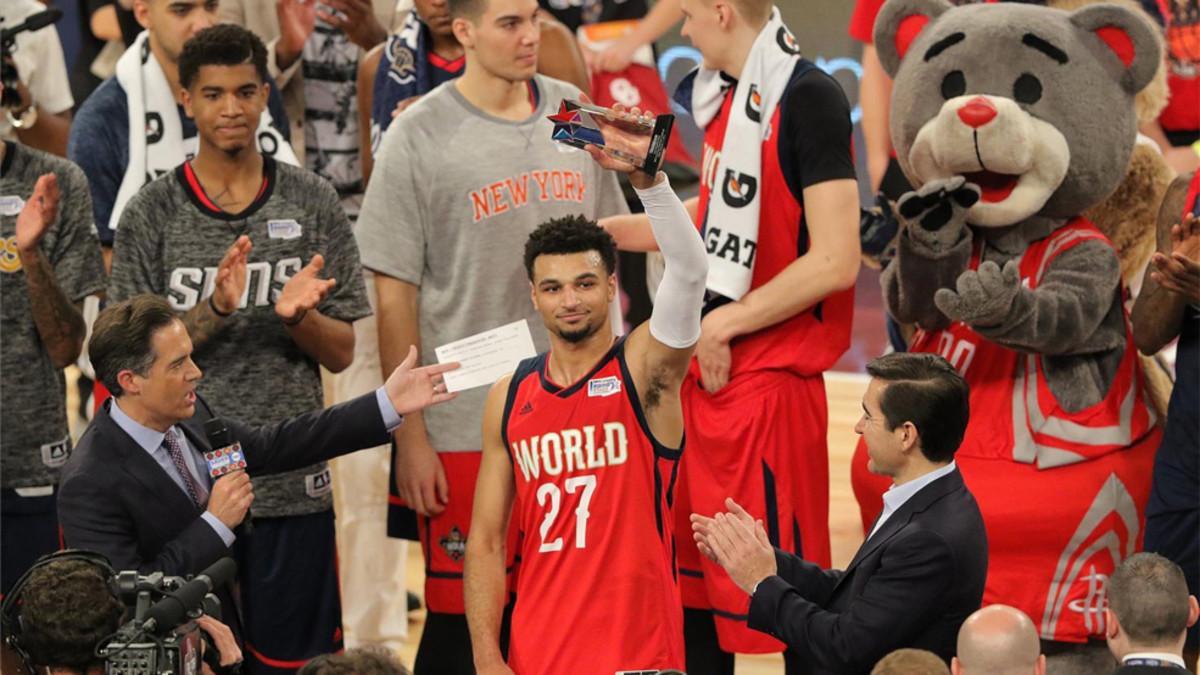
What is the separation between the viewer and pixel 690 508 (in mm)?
4672

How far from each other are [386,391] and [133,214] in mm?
877

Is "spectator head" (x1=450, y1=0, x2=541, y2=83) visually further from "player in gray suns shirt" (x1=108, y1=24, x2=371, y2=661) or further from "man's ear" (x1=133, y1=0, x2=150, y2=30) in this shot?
"man's ear" (x1=133, y1=0, x2=150, y2=30)

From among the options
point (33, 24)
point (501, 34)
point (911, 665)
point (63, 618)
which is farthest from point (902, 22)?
point (63, 618)

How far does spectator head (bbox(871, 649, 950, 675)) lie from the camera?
119 inches

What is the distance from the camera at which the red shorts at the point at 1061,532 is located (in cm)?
462

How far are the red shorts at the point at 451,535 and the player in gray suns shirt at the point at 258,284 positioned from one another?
0.27m

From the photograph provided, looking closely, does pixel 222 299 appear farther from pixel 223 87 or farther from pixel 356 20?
pixel 356 20

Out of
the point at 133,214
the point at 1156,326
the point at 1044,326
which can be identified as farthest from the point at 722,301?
the point at 133,214

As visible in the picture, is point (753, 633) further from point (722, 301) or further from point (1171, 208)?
point (1171, 208)

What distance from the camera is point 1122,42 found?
15.6ft

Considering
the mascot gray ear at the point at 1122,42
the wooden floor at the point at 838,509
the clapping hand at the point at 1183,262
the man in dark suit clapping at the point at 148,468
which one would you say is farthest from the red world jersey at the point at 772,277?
the wooden floor at the point at 838,509

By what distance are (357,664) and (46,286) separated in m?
2.28

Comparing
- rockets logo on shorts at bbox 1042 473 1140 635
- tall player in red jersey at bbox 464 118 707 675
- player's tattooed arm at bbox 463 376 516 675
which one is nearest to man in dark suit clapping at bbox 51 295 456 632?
player's tattooed arm at bbox 463 376 516 675

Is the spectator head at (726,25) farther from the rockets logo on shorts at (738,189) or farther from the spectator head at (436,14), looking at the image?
the spectator head at (436,14)
